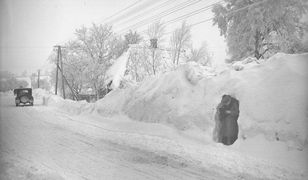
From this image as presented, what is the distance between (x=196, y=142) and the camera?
7.28 metres

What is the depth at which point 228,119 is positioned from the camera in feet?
25.1

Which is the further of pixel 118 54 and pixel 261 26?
pixel 118 54

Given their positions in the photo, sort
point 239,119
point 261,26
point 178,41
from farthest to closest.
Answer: point 178,41
point 261,26
point 239,119

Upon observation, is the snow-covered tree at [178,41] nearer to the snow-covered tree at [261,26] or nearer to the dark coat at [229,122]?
the snow-covered tree at [261,26]

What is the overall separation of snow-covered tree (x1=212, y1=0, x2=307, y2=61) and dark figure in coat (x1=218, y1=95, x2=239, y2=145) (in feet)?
32.3

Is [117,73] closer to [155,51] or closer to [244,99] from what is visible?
[155,51]

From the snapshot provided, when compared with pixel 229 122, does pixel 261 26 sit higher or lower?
higher

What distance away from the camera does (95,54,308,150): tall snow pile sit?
238 inches

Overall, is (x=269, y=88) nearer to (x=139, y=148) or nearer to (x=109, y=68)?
(x=139, y=148)

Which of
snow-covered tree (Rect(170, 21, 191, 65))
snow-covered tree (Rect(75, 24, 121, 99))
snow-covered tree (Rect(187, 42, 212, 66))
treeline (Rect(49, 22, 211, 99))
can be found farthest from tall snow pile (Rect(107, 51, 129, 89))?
snow-covered tree (Rect(187, 42, 212, 66))

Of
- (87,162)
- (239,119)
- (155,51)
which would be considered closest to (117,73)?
(155,51)

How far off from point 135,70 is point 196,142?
2124cm

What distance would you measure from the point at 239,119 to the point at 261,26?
1276 centimetres

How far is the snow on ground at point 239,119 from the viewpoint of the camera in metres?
5.54
